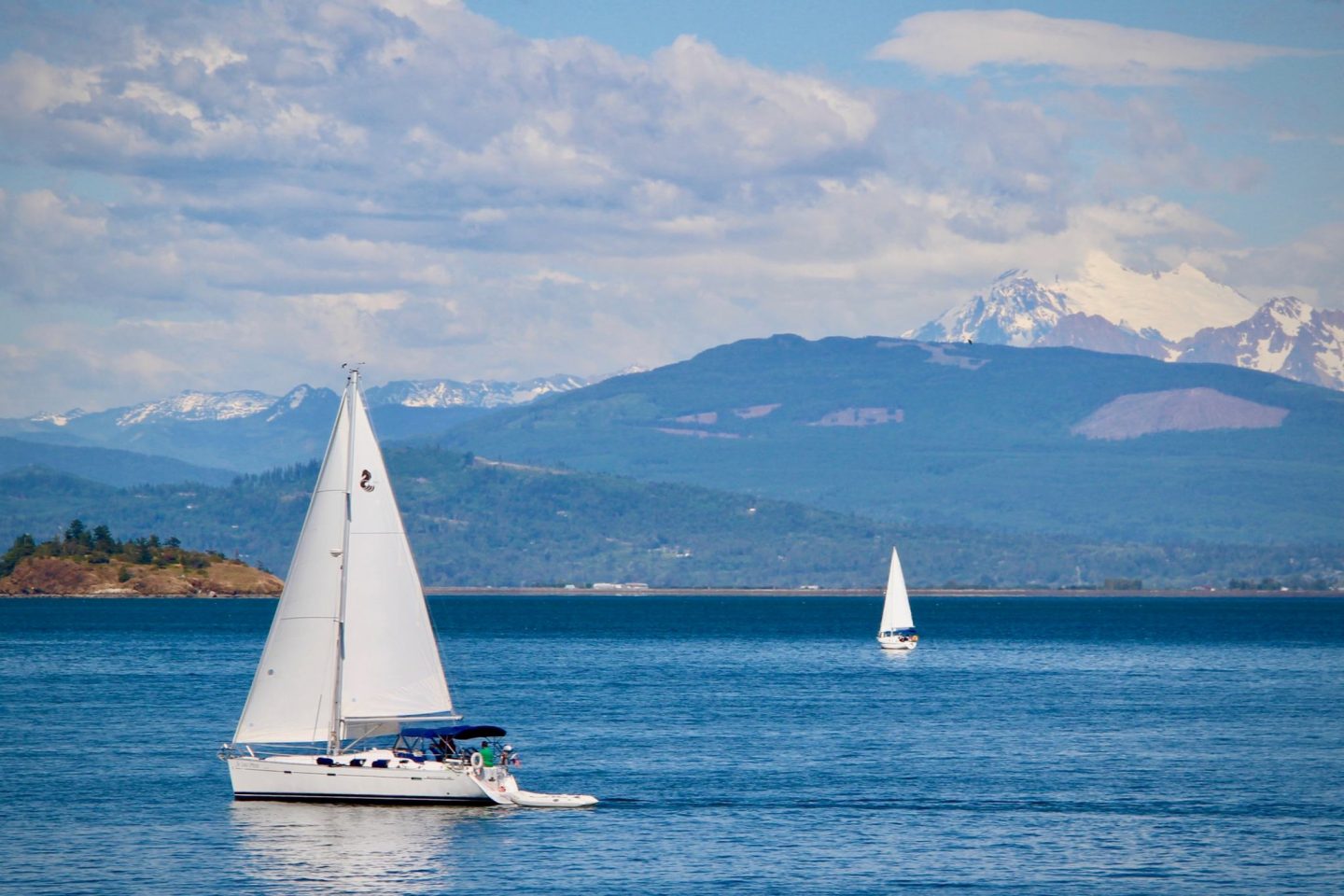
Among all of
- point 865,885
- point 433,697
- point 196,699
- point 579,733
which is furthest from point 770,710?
point 865,885

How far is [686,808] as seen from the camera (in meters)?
75.7

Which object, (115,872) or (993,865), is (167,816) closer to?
(115,872)

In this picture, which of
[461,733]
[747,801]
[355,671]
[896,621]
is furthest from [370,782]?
[896,621]

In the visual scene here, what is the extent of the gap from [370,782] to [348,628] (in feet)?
19.8

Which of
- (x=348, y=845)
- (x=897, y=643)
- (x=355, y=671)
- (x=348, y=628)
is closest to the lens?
(x=348, y=845)

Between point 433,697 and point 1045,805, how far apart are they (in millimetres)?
26263

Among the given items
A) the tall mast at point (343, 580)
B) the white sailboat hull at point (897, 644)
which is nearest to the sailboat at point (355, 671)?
the tall mast at point (343, 580)

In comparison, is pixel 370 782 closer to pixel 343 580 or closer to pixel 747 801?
pixel 343 580

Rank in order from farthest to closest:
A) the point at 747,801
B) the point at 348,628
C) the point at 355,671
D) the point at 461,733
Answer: the point at 747,801 → the point at 461,733 → the point at 348,628 → the point at 355,671

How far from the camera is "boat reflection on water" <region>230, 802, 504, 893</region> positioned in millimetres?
60656

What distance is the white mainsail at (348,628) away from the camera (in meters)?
71.1

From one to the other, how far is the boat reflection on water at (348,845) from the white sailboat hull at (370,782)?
2.00 feet

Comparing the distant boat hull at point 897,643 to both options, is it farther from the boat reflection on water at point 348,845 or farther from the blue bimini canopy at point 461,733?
the blue bimini canopy at point 461,733

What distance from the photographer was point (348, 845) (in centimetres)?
6588
